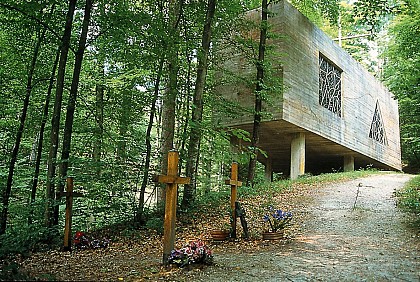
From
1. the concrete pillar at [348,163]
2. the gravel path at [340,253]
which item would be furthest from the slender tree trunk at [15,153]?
the concrete pillar at [348,163]

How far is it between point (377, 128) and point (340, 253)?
2048 cm

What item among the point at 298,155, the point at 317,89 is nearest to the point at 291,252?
the point at 298,155

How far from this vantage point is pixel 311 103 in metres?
16.5

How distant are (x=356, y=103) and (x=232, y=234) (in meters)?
16.3

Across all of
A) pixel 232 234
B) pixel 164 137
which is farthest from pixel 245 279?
pixel 164 137

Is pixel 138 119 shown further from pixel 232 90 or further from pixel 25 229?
pixel 232 90

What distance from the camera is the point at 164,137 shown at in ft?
32.2

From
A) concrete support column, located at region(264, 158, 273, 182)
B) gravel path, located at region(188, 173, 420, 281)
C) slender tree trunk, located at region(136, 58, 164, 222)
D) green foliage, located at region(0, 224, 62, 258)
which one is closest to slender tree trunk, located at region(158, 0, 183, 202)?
slender tree trunk, located at region(136, 58, 164, 222)

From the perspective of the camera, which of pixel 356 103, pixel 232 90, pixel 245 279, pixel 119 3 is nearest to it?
pixel 245 279

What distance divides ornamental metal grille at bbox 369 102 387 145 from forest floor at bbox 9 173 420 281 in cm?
1354

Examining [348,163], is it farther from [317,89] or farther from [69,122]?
[69,122]

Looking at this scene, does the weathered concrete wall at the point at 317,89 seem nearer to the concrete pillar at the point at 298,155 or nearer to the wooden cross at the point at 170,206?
the concrete pillar at the point at 298,155

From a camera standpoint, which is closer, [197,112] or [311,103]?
[197,112]

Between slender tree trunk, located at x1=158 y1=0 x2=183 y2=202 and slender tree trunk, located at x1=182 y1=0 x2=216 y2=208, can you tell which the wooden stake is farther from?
slender tree trunk, located at x1=182 y1=0 x2=216 y2=208
